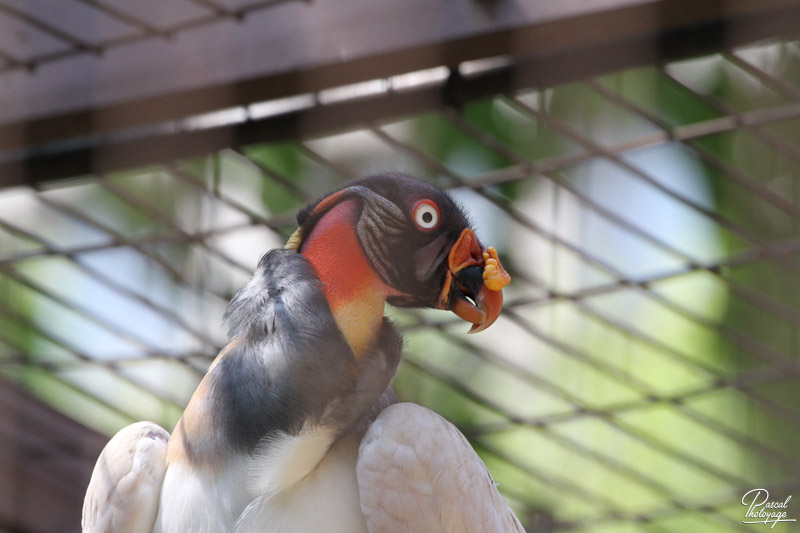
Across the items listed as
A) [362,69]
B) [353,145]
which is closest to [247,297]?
[362,69]

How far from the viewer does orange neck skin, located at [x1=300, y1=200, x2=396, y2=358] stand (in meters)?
2.21

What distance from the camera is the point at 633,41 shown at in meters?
3.21

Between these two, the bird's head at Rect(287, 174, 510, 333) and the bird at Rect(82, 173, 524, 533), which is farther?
the bird's head at Rect(287, 174, 510, 333)

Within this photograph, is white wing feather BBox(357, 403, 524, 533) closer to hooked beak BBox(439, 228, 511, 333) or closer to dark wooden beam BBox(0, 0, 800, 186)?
hooked beak BBox(439, 228, 511, 333)

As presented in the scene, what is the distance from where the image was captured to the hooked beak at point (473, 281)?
2.21m

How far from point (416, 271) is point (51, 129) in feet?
6.28

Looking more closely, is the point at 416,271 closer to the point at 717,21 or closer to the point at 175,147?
the point at 717,21

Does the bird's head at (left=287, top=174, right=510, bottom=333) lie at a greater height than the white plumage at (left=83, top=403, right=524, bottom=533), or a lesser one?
greater

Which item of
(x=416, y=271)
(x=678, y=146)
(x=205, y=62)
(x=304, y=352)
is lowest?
(x=304, y=352)
